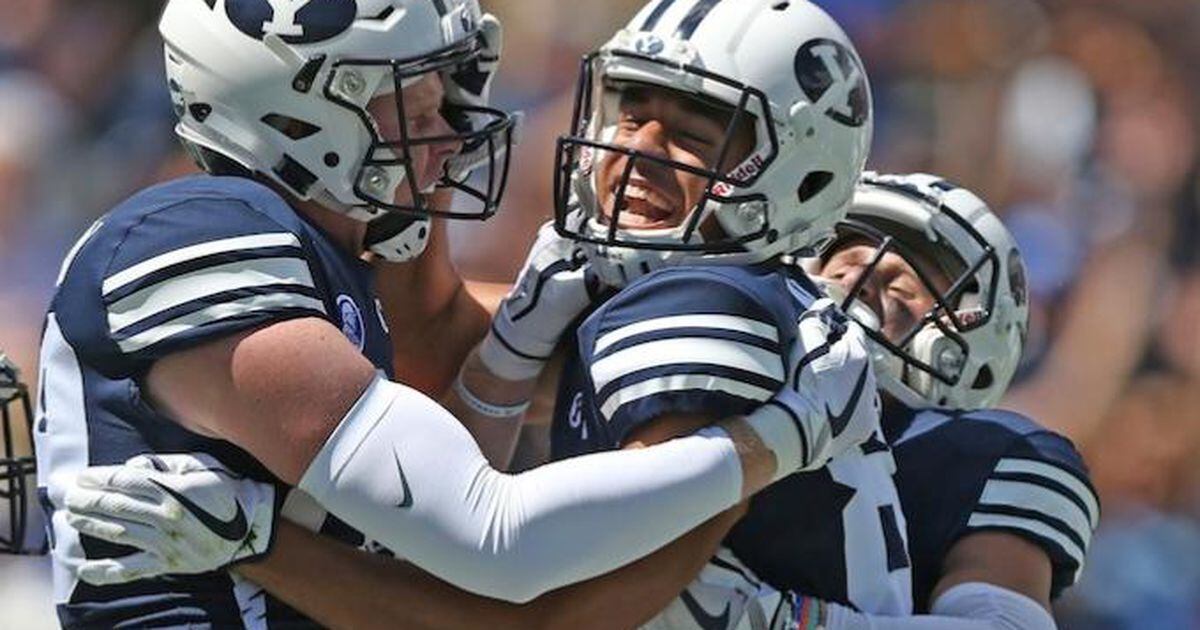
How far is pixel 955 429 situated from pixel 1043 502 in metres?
0.16

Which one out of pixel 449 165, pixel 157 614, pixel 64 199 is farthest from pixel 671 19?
pixel 64 199

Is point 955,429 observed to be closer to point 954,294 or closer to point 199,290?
point 954,294

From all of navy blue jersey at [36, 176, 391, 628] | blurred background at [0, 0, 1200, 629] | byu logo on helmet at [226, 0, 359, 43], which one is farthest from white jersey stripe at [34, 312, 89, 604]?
blurred background at [0, 0, 1200, 629]

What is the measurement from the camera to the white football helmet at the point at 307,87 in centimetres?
266

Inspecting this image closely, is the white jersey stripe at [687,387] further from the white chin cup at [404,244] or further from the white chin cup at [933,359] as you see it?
the white chin cup at [933,359]

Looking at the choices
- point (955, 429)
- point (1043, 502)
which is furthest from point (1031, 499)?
point (955, 429)

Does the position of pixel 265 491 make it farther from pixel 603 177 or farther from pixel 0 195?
pixel 0 195

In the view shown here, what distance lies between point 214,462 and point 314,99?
1.56ft

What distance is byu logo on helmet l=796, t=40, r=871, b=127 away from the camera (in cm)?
279

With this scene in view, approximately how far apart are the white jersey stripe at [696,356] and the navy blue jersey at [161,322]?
0.96ft

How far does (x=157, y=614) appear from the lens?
247 centimetres

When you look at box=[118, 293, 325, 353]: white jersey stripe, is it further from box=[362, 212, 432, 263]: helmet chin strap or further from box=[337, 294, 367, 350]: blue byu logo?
box=[362, 212, 432, 263]: helmet chin strap

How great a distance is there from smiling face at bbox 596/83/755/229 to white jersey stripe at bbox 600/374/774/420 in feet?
1.08

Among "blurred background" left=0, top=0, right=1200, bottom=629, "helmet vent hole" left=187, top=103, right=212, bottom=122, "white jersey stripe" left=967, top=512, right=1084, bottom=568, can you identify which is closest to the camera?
"helmet vent hole" left=187, top=103, right=212, bottom=122
